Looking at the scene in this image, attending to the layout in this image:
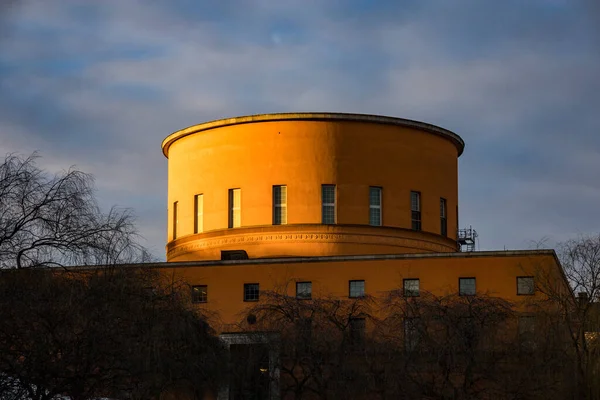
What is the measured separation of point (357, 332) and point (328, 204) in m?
15.8

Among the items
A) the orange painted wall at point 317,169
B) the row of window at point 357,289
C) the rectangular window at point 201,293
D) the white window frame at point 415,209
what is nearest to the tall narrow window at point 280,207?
the orange painted wall at point 317,169

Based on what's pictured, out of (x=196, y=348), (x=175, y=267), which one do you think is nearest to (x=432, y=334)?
(x=196, y=348)

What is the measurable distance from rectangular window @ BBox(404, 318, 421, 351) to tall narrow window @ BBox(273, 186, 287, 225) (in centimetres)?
1595

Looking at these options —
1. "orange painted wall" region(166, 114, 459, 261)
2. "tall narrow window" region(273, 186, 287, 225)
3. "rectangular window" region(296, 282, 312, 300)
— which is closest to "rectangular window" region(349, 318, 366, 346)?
"rectangular window" region(296, 282, 312, 300)

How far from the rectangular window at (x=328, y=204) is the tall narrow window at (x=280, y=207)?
1733 mm

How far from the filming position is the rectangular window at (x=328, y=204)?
2333 inches

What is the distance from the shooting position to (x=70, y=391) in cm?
3344

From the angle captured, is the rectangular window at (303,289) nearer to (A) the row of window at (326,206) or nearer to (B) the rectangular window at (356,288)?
(B) the rectangular window at (356,288)

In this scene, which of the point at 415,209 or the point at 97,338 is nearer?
the point at 97,338

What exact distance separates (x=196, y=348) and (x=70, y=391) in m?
8.12

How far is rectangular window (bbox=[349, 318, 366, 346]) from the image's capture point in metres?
43.6

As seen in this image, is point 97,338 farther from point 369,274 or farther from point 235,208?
point 235,208

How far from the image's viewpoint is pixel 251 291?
54875mm

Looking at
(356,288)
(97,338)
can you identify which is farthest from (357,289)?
(97,338)
